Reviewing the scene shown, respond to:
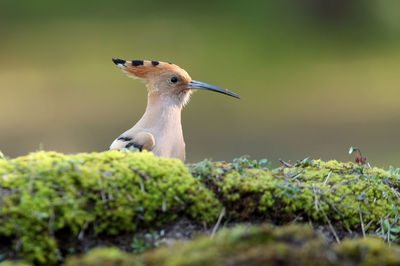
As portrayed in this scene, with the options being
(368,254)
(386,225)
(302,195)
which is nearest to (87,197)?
(302,195)

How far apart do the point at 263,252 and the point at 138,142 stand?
2605mm

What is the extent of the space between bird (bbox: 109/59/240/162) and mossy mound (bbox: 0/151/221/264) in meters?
1.43

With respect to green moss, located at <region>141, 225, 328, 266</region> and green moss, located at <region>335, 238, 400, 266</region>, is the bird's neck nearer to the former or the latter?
green moss, located at <region>141, 225, 328, 266</region>

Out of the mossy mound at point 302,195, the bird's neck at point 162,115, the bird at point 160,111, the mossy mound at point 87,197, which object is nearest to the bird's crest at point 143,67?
the bird at point 160,111

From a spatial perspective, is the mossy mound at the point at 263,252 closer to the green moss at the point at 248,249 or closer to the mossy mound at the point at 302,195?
the green moss at the point at 248,249

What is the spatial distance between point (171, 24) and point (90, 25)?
226cm

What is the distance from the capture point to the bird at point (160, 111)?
4492 mm

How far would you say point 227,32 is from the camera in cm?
1688

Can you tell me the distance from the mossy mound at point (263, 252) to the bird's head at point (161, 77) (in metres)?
3.01

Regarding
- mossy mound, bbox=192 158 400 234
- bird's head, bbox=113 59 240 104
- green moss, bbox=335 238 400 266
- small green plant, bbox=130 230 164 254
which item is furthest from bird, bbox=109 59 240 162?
green moss, bbox=335 238 400 266

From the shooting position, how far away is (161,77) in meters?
5.08

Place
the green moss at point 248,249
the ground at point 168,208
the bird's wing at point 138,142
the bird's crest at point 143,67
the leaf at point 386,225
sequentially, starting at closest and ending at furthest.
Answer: the green moss at point 248,249 → the ground at point 168,208 → the leaf at point 386,225 → the bird's wing at point 138,142 → the bird's crest at point 143,67

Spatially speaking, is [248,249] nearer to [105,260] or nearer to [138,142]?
[105,260]

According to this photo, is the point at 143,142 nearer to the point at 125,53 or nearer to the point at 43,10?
the point at 125,53
